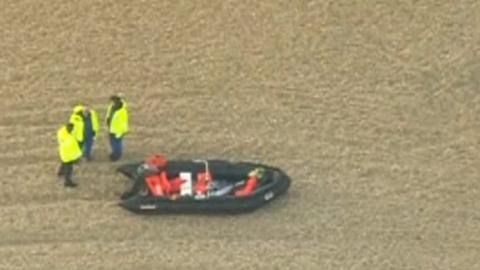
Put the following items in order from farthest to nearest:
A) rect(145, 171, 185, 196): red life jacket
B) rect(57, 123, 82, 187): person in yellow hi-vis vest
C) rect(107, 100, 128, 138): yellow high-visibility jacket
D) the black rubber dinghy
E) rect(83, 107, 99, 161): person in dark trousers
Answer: rect(107, 100, 128, 138): yellow high-visibility jacket, rect(83, 107, 99, 161): person in dark trousers, rect(57, 123, 82, 187): person in yellow hi-vis vest, rect(145, 171, 185, 196): red life jacket, the black rubber dinghy

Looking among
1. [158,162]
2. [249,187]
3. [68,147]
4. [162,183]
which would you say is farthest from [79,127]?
[249,187]

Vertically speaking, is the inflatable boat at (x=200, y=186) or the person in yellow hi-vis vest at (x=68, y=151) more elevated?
the person in yellow hi-vis vest at (x=68, y=151)

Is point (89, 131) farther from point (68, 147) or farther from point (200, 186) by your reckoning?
point (200, 186)

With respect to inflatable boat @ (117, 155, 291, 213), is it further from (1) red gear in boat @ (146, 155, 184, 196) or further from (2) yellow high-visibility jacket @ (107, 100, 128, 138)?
(2) yellow high-visibility jacket @ (107, 100, 128, 138)

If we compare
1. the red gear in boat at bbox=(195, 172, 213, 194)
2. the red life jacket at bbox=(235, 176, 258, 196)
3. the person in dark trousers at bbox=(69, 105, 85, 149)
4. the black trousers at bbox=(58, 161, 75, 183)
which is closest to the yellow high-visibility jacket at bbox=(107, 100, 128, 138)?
the person in dark trousers at bbox=(69, 105, 85, 149)

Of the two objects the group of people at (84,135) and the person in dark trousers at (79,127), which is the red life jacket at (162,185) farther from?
the person in dark trousers at (79,127)

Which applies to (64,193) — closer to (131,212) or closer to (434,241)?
(131,212)

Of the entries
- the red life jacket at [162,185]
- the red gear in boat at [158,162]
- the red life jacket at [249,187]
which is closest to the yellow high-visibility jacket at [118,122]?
the red gear in boat at [158,162]
